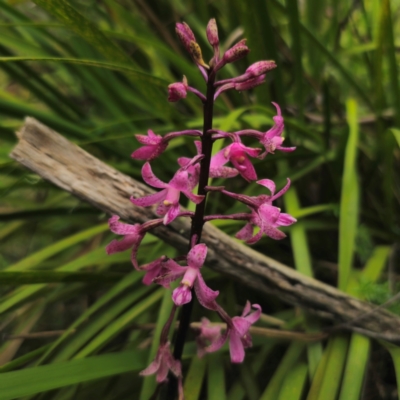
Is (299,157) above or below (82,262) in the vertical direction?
above

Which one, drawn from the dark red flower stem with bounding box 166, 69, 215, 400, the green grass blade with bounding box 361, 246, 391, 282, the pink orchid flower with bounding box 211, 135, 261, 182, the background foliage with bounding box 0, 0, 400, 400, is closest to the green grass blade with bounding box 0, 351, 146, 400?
the background foliage with bounding box 0, 0, 400, 400

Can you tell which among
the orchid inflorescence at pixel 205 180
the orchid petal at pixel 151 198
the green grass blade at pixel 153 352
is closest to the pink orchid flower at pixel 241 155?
the orchid inflorescence at pixel 205 180

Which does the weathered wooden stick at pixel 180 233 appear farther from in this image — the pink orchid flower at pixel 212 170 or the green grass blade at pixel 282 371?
the pink orchid flower at pixel 212 170

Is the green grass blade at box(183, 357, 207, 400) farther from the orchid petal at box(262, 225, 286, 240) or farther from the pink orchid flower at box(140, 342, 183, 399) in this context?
the orchid petal at box(262, 225, 286, 240)

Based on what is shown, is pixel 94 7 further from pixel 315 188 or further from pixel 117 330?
pixel 117 330

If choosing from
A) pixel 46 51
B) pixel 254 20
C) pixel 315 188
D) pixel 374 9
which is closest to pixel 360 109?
pixel 374 9

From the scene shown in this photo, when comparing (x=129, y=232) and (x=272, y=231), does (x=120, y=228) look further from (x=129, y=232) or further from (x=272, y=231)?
(x=272, y=231)

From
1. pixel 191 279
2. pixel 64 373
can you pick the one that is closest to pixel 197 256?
pixel 191 279
